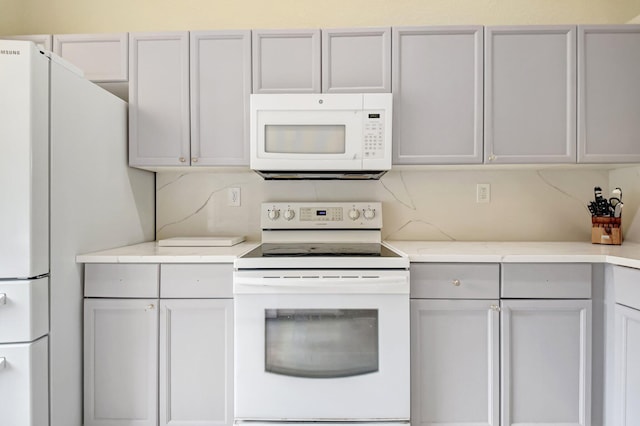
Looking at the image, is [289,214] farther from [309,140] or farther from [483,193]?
[483,193]

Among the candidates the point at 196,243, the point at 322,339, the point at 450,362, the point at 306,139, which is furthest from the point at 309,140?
the point at 450,362

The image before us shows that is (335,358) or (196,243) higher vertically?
(196,243)

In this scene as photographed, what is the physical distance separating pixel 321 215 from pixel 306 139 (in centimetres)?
49

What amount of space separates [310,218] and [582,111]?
1.48 meters

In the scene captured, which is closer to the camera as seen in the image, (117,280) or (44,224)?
(44,224)

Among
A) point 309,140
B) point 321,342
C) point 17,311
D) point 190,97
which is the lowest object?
point 321,342

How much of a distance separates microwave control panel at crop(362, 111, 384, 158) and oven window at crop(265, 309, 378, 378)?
75 centimetres

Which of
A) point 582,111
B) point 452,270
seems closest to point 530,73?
point 582,111

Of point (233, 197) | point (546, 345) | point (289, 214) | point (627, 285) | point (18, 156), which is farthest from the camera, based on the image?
point (233, 197)

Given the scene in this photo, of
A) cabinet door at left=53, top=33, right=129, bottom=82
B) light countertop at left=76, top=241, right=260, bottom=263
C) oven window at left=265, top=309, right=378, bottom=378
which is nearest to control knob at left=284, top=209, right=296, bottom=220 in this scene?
light countertop at left=76, top=241, right=260, bottom=263

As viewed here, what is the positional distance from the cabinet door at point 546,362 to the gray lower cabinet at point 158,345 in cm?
119

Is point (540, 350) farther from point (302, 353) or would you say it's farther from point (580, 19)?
point (580, 19)

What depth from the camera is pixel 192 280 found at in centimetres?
153

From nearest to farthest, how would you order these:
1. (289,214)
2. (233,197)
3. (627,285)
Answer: (627,285), (289,214), (233,197)
